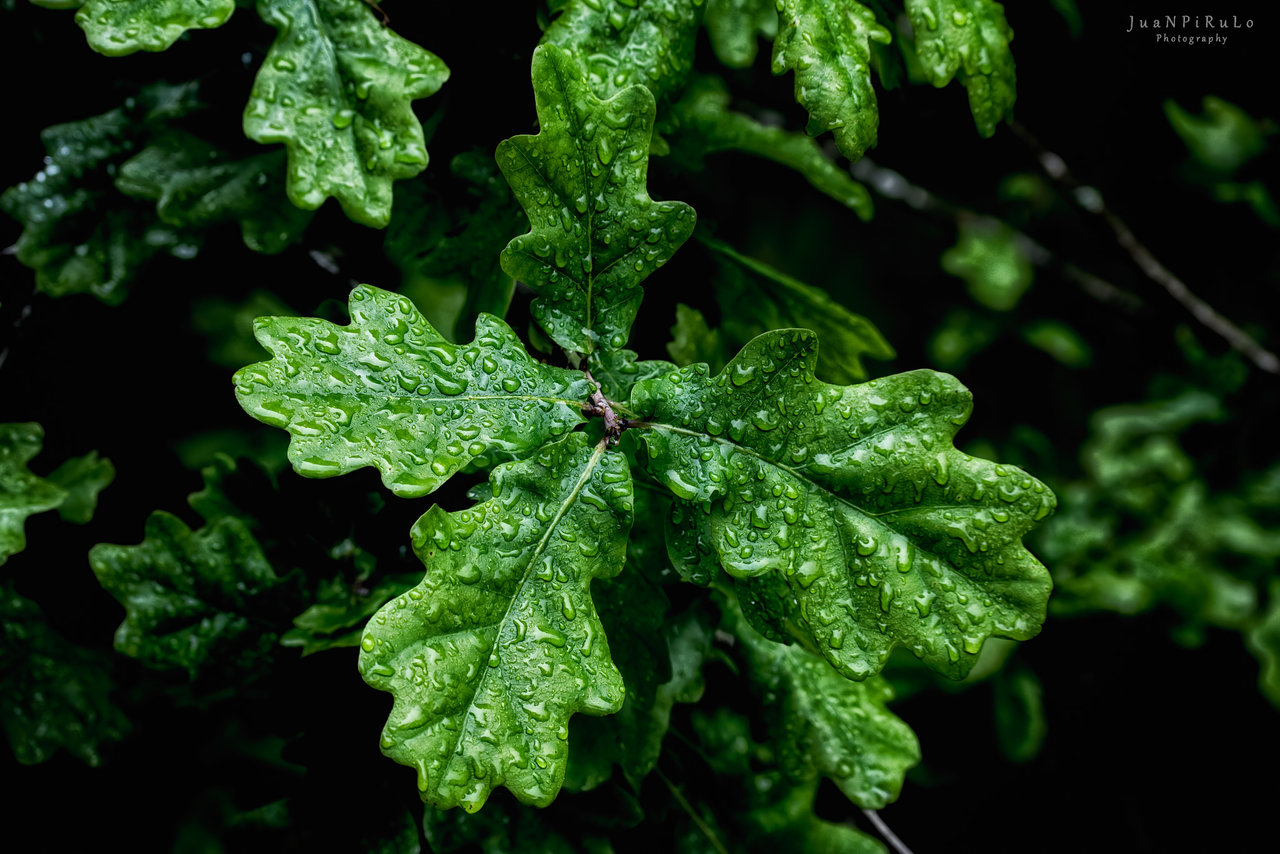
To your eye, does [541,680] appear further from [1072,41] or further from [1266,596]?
[1266,596]

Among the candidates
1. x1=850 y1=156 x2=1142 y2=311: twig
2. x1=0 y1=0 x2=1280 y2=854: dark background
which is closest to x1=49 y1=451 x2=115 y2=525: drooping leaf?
x1=0 y1=0 x2=1280 y2=854: dark background

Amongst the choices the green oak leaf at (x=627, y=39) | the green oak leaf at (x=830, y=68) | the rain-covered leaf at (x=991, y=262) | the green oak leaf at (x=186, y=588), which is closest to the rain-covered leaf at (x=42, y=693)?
the green oak leaf at (x=186, y=588)

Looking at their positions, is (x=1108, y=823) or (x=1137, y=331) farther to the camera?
(x=1137, y=331)

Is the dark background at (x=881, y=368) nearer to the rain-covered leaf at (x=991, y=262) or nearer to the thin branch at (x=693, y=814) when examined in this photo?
the rain-covered leaf at (x=991, y=262)

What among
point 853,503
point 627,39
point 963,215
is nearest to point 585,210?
point 627,39

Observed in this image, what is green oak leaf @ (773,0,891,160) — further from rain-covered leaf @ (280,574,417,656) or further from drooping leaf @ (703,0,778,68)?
rain-covered leaf @ (280,574,417,656)

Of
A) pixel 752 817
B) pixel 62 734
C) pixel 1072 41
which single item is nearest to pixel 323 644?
pixel 62 734
